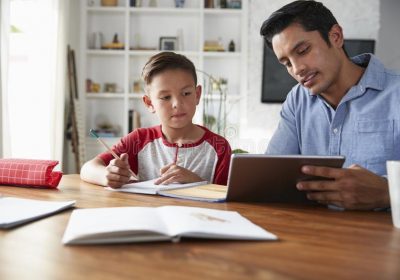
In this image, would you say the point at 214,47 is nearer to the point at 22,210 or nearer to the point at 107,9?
the point at 107,9

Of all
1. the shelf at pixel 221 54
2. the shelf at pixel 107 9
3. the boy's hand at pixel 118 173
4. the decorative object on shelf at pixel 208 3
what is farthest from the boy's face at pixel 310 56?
the shelf at pixel 107 9

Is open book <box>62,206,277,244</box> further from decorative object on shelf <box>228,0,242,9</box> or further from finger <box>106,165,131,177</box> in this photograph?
decorative object on shelf <box>228,0,242,9</box>

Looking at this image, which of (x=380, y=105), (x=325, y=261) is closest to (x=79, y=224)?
(x=325, y=261)

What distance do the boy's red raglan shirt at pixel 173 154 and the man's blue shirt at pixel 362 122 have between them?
0.98 ft

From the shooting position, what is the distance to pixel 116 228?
61 cm

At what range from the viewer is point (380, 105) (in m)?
1.32

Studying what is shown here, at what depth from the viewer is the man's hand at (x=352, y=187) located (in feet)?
3.06

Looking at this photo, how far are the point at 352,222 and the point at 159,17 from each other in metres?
4.43

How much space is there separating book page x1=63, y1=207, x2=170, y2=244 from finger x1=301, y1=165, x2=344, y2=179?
367 mm

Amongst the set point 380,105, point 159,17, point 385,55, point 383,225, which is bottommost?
point 383,225

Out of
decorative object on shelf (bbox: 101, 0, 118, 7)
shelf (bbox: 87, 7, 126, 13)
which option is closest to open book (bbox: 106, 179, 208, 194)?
shelf (bbox: 87, 7, 126, 13)

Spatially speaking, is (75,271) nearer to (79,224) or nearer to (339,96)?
(79,224)

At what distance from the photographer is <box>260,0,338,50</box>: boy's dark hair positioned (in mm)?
1364

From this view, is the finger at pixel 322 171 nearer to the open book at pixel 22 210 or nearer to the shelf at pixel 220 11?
the open book at pixel 22 210
